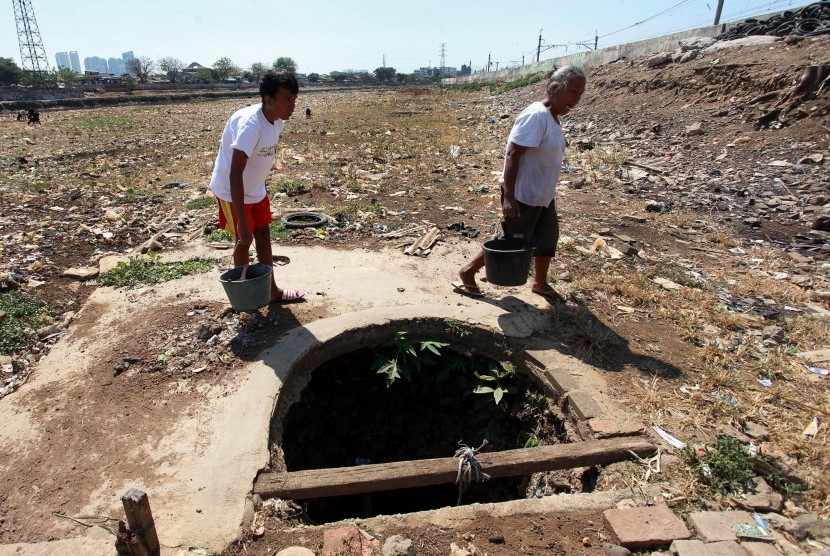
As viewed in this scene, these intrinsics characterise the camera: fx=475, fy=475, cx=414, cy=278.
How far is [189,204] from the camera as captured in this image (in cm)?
656

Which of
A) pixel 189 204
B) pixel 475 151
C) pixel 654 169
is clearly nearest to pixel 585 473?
pixel 189 204

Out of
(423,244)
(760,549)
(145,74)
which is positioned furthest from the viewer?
(145,74)

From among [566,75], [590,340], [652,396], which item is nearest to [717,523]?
[652,396]

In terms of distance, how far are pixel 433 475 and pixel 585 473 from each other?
0.81 metres

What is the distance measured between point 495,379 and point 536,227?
1130 mm

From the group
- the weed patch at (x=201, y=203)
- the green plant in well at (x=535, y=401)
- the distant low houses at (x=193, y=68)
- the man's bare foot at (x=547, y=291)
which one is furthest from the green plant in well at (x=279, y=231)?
the distant low houses at (x=193, y=68)

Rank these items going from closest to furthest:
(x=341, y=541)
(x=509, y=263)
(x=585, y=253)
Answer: (x=341, y=541) < (x=509, y=263) < (x=585, y=253)

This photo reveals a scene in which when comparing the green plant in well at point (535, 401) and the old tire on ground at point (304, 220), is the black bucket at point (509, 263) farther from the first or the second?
the old tire on ground at point (304, 220)

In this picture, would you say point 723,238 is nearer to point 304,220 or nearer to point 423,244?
point 423,244

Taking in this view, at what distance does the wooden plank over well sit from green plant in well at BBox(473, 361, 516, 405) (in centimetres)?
74

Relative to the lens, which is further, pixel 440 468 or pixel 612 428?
pixel 612 428

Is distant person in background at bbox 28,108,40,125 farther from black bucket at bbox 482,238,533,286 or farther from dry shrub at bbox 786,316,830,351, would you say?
dry shrub at bbox 786,316,830,351

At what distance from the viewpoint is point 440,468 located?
2.37 m

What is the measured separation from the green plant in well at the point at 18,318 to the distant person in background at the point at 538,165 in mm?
3383
